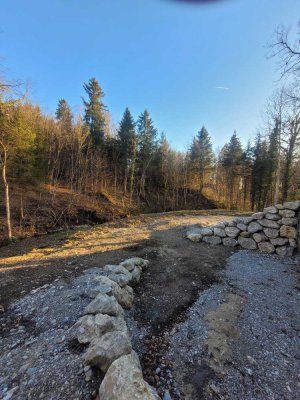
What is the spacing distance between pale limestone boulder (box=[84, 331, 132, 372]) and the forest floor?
127 millimetres

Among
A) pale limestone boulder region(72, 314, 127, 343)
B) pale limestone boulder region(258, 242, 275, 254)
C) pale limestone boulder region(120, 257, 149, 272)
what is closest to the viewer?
pale limestone boulder region(72, 314, 127, 343)

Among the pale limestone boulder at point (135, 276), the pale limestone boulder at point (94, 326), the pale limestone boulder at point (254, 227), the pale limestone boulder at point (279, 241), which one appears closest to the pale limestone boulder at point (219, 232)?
the pale limestone boulder at point (254, 227)

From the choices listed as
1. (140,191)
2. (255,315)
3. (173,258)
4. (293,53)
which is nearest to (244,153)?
(140,191)

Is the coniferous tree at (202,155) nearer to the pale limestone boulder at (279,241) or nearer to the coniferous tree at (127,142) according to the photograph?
the coniferous tree at (127,142)

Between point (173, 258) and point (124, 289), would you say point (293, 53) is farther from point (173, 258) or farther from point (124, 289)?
point (124, 289)

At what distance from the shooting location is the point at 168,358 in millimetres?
2389

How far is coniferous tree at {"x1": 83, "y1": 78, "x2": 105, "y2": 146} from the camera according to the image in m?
24.6

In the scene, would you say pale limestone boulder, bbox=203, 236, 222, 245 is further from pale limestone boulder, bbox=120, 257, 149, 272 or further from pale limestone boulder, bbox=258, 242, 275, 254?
pale limestone boulder, bbox=120, 257, 149, 272

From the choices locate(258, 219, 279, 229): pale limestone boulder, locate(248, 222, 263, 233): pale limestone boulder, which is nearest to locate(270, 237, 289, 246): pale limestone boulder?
locate(258, 219, 279, 229): pale limestone boulder

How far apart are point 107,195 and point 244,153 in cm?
2000

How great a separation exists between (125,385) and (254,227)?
6341 millimetres

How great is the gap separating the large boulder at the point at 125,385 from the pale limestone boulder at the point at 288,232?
623 cm

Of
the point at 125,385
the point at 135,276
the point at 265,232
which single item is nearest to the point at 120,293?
the point at 135,276

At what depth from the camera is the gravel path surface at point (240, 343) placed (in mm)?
2061
